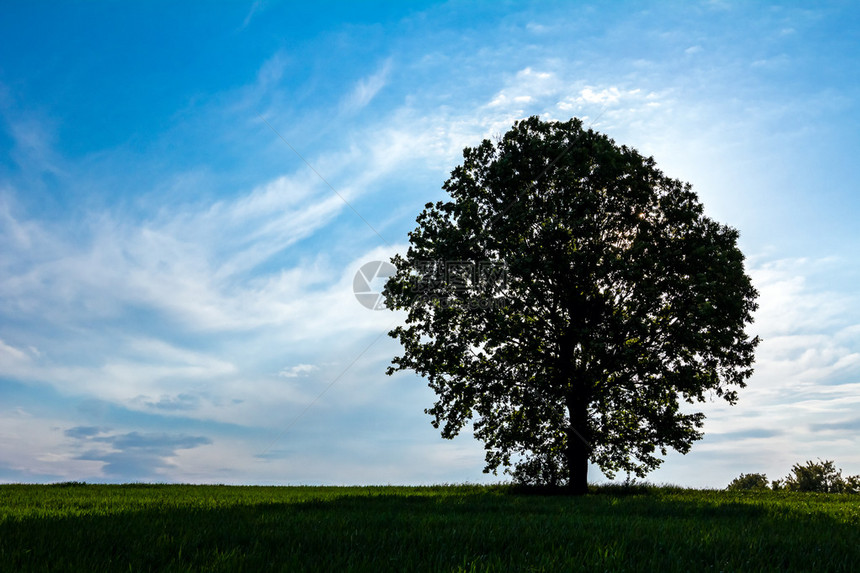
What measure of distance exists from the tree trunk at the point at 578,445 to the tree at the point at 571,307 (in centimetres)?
5

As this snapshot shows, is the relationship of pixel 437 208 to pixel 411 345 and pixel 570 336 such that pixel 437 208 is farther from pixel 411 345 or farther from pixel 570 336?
pixel 570 336

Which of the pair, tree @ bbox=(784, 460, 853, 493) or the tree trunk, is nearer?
the tree trunk

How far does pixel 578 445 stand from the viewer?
83.0ft

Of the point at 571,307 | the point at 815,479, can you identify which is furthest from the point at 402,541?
the point at 815,479

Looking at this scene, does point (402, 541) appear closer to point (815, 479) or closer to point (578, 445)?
point (578, 445)

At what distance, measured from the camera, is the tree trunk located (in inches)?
984

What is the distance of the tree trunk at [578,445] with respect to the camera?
82.0 feet

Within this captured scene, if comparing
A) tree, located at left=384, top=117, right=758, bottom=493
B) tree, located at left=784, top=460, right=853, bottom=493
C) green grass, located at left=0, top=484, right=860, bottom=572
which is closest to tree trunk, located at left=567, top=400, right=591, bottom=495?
tree, located at left=384, top=117, right=758, bottom=493

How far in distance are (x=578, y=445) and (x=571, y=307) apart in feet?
20.5

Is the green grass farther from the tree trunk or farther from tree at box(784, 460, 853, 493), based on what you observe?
tree at box(784, 460, 853, 493)

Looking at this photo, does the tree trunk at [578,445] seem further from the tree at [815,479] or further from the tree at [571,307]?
the tree at [815,479]

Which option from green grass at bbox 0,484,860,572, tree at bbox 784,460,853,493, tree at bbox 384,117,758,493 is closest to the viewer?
green grass at bbox 0,484,860,572

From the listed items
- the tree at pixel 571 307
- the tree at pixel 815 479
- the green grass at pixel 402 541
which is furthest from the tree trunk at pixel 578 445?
the tree at pixel 815 479

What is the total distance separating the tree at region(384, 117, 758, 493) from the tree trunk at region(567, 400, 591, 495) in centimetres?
5
